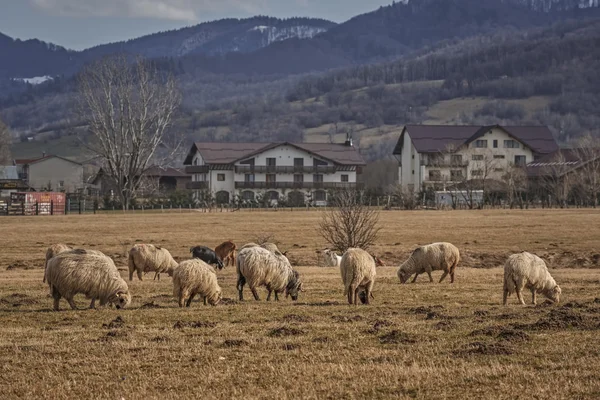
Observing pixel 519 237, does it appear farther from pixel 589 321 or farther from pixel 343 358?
pixel 343 358

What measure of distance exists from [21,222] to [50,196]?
1493 cm

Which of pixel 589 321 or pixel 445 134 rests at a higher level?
pixel 445 134

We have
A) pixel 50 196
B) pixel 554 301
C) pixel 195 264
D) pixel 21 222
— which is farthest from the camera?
pixel 50 196

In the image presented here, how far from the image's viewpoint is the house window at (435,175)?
107m

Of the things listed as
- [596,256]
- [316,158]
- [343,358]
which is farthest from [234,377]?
[316,158]

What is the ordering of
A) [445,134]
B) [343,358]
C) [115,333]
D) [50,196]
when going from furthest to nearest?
[445,134]
[50,196]
[115,333]
[343,358]

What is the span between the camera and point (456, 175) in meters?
103

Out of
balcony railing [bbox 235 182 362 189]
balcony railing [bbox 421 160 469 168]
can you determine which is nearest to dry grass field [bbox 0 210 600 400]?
balcony railing [bbox 421 160 469 168]

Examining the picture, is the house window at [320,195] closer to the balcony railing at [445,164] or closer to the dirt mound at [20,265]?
the balcony railing at [445,164]

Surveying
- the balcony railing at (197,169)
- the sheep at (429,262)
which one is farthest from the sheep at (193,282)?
the balcony railing at (197,169)

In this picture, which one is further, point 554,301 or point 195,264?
point 554,301

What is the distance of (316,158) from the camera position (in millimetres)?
119125

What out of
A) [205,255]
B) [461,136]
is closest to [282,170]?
[461,136]

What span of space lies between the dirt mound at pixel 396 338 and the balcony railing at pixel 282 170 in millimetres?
101803
